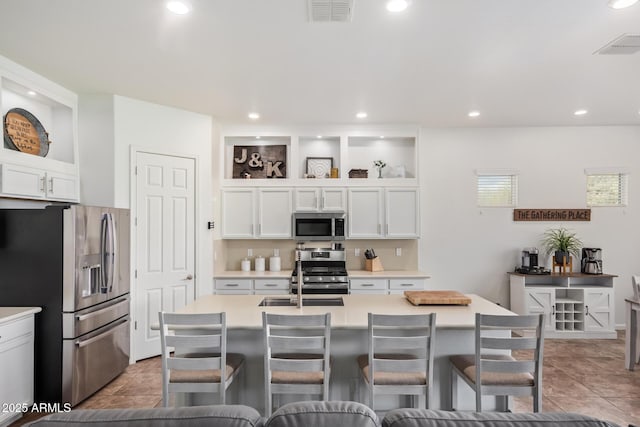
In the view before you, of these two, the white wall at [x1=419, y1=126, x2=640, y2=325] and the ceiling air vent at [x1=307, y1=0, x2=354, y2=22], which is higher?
the ceiling air vent at [x1=307, y1=0, x2=354, y2=22]

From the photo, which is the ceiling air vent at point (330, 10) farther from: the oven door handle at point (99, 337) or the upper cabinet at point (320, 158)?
the oven door handle at point (99, 337)

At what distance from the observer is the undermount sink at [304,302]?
3148mm

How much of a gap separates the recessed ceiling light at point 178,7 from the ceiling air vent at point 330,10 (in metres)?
0.78

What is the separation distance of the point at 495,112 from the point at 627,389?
327 centimetres

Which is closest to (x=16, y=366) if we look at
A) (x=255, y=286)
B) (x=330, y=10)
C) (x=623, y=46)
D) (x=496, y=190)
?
(x=255, y=286)

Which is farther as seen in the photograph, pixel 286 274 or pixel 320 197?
pixel 320 197

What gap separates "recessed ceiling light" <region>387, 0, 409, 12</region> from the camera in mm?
2309

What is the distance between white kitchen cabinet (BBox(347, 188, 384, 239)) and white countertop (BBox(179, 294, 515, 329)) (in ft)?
5.96

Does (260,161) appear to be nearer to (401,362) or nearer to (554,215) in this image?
(401,362)

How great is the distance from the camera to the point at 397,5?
2.34m

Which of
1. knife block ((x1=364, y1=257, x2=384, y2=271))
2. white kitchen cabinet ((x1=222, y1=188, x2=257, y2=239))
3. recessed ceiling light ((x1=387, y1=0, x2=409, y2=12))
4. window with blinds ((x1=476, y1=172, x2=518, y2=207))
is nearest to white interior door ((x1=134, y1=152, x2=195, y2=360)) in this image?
white kitchen cabinet ((x1=222, y1=188, x2=257, y2=239))

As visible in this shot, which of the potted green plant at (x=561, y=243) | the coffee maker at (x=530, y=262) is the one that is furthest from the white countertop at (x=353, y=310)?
the potted green plant at (x=561, y=243)

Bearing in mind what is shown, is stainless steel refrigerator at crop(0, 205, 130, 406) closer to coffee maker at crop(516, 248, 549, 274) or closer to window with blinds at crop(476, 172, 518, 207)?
window with blinds at crop(476, 172, 518, 207)

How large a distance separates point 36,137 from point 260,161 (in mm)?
2628
